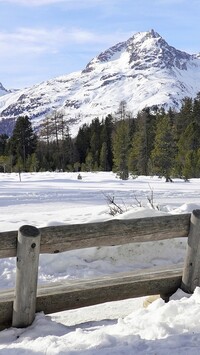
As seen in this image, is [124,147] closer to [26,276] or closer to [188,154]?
[188,154]

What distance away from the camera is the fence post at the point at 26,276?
427cm

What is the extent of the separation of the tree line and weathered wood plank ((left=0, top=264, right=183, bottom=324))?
29.9 m

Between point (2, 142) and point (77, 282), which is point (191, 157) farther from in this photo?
point (2, 142)

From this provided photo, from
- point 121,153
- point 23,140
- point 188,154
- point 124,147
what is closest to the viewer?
A: point 188,154

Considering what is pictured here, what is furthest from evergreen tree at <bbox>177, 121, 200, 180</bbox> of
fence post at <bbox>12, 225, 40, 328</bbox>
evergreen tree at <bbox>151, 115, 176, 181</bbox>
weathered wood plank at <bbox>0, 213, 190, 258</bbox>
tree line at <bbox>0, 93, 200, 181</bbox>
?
fence post at <bbox>12, 225, 40, 328</bbox>

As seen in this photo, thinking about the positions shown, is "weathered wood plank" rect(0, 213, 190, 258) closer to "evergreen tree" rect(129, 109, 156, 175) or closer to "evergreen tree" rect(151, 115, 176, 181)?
"evergreen tree" rect(151, 115, 176, 181)

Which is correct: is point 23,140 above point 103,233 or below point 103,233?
above

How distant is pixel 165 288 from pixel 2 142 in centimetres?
7408

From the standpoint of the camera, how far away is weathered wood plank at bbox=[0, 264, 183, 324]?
4603mm

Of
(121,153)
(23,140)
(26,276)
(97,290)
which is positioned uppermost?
(23,140)

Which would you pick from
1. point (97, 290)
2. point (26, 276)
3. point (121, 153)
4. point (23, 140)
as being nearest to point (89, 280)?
point (97, 290)

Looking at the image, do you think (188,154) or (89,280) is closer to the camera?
(89,280)

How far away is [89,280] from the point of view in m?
5.02

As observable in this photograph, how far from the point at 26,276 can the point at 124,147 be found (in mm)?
41484
